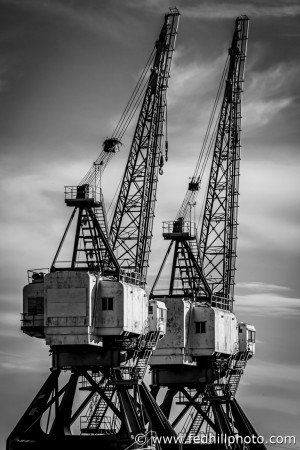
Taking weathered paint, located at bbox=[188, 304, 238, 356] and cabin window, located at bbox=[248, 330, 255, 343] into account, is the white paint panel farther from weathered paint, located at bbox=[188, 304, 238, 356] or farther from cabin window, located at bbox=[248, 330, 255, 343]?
cabin window, located at bbox=[248, 330, 255, 343]

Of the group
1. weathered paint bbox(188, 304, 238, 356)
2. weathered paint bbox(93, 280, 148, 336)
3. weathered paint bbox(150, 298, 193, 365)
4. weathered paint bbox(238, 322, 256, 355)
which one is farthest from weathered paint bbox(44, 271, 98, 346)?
weathered paint bbox(238, 322, 256, 355)

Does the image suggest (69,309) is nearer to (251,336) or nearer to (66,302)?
(66,302)

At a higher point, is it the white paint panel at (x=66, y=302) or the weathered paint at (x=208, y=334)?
the white paint panel at (x=66, y=302)

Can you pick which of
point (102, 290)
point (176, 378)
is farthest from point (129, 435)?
point (176, 378)

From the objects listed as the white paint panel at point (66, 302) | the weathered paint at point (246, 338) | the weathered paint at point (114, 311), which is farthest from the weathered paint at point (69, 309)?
the weathered paint at point (246, 338)

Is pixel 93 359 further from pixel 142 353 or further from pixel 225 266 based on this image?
pixel 225 266

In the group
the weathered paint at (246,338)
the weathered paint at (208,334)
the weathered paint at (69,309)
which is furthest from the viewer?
the weathered paint at (246,338)

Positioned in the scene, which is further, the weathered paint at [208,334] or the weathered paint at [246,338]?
the weathered paint at [246,338]

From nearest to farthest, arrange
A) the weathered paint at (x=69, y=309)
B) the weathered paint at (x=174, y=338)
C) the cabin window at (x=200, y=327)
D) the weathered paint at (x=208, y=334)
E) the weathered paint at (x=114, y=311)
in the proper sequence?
the weathered paint at (x=69, y=309)
the weathered paint at (x=114, y=311)
the weathered paint at (x=174, y=338)
the weathered paint at (x=208, y=334)
the cabin window at (x=200, y=327)

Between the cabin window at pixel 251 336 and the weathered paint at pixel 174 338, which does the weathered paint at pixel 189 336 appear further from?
the cabin window at pixel 251 336

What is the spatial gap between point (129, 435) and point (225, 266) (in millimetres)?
32438

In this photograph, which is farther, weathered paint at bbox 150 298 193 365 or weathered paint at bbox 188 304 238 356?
weathered paint at bbox 188 304 238 356

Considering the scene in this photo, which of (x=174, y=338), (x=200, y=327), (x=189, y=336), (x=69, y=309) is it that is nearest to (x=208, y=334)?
(x=200, y=327)

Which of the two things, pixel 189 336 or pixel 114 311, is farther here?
pixel 189 336
